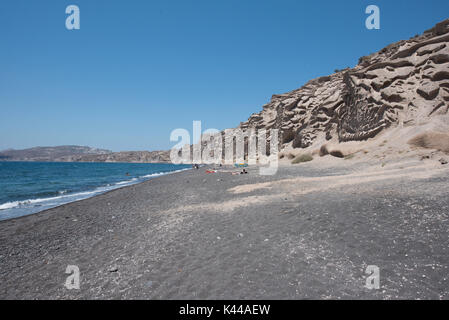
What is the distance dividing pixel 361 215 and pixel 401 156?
1138 centimetres

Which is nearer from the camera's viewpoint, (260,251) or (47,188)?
(260,251)

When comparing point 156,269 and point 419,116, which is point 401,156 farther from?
point 156,269

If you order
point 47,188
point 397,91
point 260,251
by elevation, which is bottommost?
point 47,188

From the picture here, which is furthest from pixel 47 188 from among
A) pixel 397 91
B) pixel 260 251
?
pixel 397 91

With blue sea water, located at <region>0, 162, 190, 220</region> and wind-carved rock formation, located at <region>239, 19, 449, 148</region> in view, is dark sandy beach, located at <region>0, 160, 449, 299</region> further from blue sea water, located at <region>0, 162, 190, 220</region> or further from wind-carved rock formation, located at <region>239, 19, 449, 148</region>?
wind-carved rock formation, located at <region>239, 19, 449, 148</region>

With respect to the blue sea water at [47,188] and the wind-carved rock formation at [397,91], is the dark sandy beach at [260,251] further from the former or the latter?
the wind-carved rock formation at [397,91]

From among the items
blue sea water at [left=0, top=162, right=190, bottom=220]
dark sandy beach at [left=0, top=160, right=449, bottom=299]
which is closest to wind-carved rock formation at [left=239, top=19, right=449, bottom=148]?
dark sandy beach at [left=0, top=160, right=449, bottom=299]

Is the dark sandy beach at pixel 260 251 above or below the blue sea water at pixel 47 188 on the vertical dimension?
above

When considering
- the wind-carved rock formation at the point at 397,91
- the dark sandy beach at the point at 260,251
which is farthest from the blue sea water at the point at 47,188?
the wind-carved rock formation at the point at 397,91

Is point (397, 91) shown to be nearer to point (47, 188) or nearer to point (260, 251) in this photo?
point (260, 251)

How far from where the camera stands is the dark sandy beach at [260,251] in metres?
3.63

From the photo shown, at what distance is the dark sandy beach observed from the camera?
3.63 metres

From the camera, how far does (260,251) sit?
4855 mm
